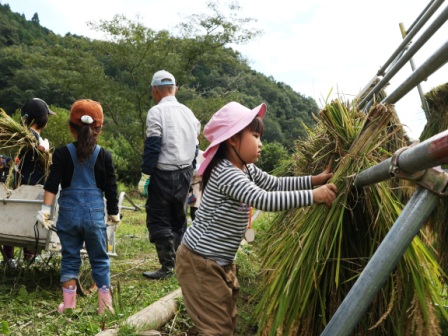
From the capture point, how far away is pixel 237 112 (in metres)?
2.68

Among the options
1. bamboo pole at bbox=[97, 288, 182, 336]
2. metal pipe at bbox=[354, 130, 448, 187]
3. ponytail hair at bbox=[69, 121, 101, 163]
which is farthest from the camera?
ponytail hair at bbox=[69, 121, 101, 163]

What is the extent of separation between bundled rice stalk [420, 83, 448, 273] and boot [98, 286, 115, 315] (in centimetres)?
198

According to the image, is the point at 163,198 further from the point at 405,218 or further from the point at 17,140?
the point at 405,218

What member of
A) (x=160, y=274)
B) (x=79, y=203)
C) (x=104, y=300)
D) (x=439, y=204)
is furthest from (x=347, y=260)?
(x=160, y=274)

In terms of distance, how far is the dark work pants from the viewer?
4941 mm

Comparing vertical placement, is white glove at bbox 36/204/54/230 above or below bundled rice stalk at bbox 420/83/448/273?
below

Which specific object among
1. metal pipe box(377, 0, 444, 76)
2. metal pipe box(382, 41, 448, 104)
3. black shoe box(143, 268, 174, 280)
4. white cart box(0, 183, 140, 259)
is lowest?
black shoe box(143, 268, 174, 280)

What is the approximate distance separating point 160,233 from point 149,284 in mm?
513

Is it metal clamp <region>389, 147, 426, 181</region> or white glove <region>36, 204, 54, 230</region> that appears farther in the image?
white glove <region>36, 204, 54, 230</region>

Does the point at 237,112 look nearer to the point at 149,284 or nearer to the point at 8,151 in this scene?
the point at 149,284

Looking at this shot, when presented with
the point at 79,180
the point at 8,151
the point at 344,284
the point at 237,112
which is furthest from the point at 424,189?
the point at 8,151

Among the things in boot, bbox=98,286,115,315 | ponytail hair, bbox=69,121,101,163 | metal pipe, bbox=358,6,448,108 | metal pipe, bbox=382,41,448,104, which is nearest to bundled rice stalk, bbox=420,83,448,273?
metal pipe, bbox=358,6,448,108

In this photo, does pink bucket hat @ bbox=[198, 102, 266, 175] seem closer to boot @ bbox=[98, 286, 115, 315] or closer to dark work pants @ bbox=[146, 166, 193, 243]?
boot @ bbox=[98, 286, 115, 315]

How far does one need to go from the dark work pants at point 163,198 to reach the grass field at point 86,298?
432 millimetres
